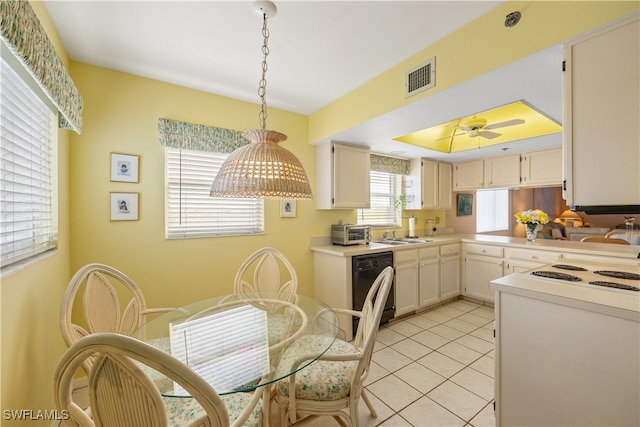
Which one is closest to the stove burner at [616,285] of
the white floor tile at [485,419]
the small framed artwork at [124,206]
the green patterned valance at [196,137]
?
the white floor tile at [485,419]

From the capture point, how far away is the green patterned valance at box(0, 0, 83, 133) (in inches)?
35.1

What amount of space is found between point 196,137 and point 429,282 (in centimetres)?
328

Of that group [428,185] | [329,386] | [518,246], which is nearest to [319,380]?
[329,386]

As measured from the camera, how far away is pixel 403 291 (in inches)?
124

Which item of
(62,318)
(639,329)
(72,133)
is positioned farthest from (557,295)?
(72,133)

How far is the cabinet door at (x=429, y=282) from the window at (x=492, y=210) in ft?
6.36

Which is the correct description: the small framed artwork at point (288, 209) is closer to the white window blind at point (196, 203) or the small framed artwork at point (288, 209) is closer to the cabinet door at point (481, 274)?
the white window blind at point (196, 203)

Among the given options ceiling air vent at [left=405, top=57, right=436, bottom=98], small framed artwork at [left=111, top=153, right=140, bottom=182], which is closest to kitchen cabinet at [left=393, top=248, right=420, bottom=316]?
ceiling air vent at [left=405, top=57, right=436, bottom=98]

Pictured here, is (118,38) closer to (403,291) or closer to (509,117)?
(403,291)

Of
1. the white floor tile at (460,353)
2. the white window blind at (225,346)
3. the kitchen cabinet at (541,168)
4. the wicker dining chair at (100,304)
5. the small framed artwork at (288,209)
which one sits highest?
the kitchen cabinet at (541,168)

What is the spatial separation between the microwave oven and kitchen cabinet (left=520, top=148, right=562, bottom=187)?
7.70ft

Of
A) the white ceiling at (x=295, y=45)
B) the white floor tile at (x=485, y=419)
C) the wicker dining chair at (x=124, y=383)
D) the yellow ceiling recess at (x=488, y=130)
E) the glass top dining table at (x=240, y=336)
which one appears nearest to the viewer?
the wicker dining chair at (x=124, y=383)

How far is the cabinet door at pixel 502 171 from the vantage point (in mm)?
3600

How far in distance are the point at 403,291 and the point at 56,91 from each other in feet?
11.2
